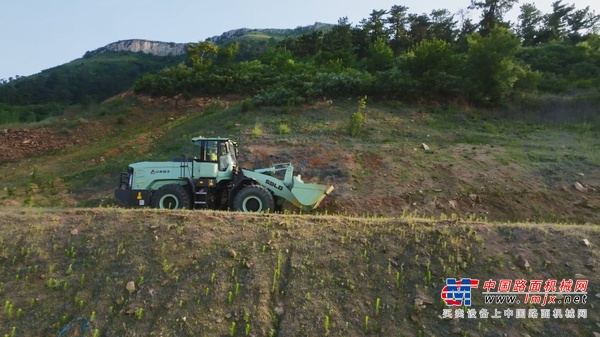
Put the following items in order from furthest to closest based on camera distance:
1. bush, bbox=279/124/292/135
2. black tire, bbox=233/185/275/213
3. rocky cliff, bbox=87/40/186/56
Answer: rocky cliff, bbox=87/40/186/56
bush, bbox=279/124/292/135
black tire, bbox=233/185/275/213

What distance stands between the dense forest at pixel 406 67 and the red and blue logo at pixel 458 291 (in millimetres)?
16003

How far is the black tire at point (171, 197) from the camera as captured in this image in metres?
12.1

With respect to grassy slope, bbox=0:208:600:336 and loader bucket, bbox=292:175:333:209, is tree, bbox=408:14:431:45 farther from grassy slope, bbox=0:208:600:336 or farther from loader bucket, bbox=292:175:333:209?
grassy slope, bbox=0:208:600:336

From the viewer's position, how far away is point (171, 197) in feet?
40.0

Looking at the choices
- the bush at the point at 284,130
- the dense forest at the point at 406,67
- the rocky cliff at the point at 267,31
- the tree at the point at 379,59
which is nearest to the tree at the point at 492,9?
the dense forest at the point at 406,67

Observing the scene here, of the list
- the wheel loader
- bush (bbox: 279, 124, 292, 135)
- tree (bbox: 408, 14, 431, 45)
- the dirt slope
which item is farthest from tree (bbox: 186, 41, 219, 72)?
the wheel loader

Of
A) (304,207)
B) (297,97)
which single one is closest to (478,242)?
(304,207)

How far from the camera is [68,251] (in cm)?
786

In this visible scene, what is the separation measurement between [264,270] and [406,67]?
19.7 metres

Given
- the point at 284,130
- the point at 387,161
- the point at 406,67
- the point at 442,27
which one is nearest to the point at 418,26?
the point at 442,27

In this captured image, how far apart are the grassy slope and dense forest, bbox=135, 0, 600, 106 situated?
14.5 m

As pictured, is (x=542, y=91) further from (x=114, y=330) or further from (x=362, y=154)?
(x=114, y=330)

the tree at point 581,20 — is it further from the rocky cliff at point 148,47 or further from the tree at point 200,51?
the rocky cliff at point 148,47

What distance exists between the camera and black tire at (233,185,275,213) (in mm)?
11648
